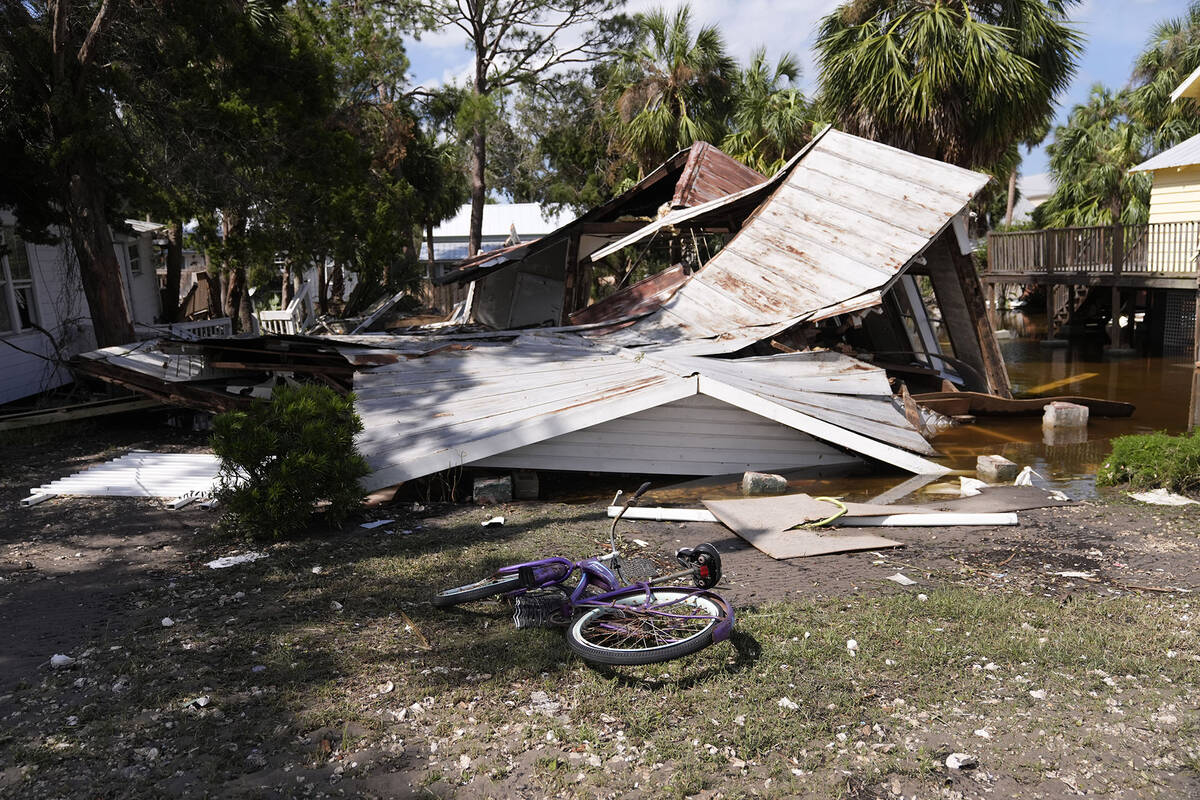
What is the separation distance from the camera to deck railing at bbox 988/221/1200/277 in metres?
18.3

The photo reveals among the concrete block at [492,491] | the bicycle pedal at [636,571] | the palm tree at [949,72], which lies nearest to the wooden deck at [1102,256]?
the palm tree at [949,72]

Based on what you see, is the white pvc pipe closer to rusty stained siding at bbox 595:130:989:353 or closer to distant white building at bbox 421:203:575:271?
rusty stained siding at bbox 595:130:989:353

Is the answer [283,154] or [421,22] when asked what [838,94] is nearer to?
[283,154]

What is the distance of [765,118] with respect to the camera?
22.8 m

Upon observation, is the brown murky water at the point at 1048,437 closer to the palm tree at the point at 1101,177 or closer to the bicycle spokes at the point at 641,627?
the bicycle spokes at the point at 641,627

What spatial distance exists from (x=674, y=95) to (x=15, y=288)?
55.0 ft

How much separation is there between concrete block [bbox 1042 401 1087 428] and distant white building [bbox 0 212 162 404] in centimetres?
1375

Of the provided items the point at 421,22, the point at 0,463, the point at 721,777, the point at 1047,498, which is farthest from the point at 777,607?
the point at 421,22

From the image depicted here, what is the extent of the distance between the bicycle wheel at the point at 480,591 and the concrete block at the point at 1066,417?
9.81 m

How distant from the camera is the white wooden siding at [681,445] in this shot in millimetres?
8781

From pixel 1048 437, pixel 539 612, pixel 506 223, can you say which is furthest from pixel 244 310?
pixel 506 223

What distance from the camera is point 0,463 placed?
9680mm

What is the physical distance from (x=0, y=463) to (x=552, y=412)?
639 cm

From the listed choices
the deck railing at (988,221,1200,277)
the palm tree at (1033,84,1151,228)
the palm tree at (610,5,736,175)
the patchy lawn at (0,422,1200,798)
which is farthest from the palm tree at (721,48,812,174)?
the patchy lawn at (0,422,1200,798)
